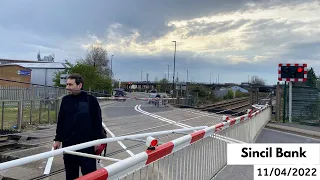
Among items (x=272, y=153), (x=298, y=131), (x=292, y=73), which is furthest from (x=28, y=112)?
(x=292, y=73)

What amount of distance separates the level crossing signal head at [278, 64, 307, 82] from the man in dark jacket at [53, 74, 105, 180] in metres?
15.7

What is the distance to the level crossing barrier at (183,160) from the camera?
263 centimetres

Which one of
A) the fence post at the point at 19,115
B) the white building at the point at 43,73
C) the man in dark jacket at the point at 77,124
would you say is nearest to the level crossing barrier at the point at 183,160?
the man in dark jacket at the point at 77,124

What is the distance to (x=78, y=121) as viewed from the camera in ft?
13.5

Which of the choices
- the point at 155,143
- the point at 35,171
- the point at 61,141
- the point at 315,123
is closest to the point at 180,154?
the point at 155,143

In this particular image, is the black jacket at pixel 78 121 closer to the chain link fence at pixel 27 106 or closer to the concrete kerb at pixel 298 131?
the chain link fence at pixel 27 106

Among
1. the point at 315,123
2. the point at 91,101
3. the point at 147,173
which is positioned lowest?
the point at 315,123

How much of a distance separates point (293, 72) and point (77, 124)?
1634 cm

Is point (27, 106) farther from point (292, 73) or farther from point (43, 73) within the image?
point (43, 73)

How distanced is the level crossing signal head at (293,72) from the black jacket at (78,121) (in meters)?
15.7

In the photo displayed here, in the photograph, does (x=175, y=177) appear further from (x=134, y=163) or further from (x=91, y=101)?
(x=91, y=101)

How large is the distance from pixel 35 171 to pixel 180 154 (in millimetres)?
3300

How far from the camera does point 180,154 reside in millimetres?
4062

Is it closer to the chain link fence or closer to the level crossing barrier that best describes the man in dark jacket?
the level crossing barrier
